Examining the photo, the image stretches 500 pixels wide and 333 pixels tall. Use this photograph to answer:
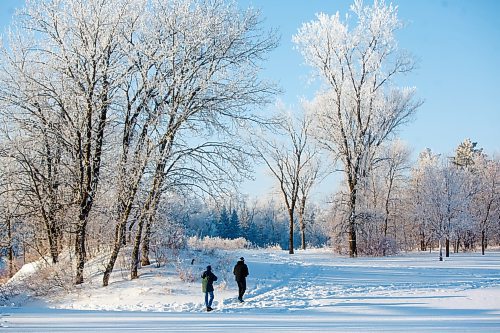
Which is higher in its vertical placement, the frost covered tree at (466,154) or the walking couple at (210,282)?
the frost covered tree at (466,154)

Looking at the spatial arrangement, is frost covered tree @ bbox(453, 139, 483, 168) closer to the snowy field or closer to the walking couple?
the snowy field

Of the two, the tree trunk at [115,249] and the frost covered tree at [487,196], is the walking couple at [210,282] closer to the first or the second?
the tree trunk at [115,249]

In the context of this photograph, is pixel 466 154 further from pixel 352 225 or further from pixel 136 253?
pixel 136 253

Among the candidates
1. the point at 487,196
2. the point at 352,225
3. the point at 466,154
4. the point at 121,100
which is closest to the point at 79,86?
the point at 121,100

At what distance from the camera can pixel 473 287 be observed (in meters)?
17.1

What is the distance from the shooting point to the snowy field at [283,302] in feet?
32.1

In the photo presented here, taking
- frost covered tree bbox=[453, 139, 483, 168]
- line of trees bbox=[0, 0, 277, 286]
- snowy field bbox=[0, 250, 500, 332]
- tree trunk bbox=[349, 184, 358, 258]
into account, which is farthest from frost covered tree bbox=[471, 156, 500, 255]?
line of trees bbox=[0, 0, 277, 286]

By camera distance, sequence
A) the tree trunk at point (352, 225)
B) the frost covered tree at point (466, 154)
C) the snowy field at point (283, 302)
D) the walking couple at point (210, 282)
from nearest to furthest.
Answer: the snowy field at point (283, 302)
the walking couple at point (210, 282)
the tree trunk at point (352, 225)
the frost covered tree at point (466, 154)

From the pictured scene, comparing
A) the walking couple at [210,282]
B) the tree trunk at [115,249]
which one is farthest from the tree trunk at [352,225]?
the tree trunk at [115,249]

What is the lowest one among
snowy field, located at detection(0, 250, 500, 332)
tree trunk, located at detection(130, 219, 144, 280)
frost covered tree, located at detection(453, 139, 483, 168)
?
snowy field, located at detection(0, 250, 500, 332)

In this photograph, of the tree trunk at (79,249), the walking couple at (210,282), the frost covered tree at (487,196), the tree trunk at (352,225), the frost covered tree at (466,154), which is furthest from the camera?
the frost covered tree at (466,154)

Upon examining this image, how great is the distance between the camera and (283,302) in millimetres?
14234

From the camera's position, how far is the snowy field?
9789mm

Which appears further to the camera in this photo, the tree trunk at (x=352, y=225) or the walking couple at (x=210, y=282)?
the tree trunk at (x=352, y=225)
